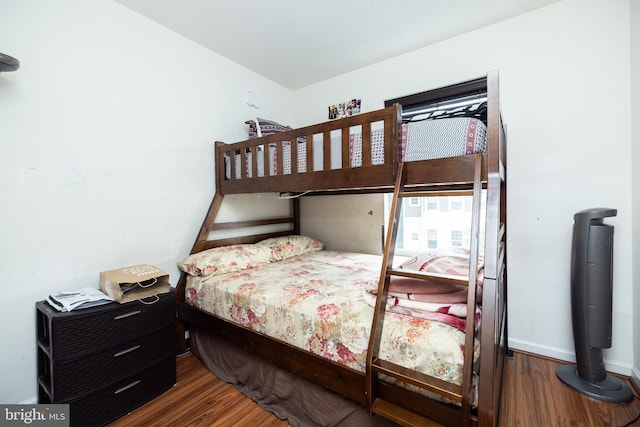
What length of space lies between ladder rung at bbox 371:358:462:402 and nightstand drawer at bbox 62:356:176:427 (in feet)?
4.66

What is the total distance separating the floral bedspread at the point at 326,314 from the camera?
3.69ft

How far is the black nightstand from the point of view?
1419 mm

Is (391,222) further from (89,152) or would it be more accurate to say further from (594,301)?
(89,152)

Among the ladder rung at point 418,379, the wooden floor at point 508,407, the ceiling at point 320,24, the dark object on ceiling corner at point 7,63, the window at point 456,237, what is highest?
the ceiling at point 320,24

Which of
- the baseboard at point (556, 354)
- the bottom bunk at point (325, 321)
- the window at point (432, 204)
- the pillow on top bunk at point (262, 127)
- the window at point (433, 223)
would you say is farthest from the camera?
the window at point (432, 204)

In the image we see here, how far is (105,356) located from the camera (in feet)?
5.06

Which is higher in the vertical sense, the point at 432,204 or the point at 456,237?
the point at 432,204

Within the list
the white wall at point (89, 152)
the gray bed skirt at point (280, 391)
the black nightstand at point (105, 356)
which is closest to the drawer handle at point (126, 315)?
the black nightstand at point (105, 356)

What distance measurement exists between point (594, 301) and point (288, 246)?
224 cm

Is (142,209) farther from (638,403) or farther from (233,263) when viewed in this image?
(638,403)

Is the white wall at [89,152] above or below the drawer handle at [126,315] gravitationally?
above

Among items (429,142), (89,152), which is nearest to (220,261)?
(89,152)

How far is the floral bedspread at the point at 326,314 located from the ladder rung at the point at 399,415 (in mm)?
157

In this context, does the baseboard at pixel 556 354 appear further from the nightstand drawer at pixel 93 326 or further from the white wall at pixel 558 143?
the nightstand drawer at pixel 93 326
